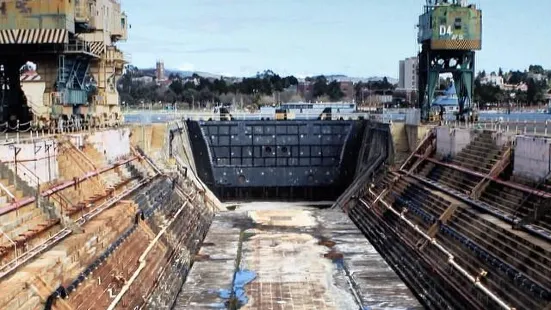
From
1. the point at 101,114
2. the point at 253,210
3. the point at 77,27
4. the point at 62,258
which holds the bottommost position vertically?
the point at 253,210

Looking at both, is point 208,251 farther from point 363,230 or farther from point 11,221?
point 11,221

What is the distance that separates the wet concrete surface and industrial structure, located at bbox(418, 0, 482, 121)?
12.3m

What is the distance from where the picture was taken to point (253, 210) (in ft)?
145

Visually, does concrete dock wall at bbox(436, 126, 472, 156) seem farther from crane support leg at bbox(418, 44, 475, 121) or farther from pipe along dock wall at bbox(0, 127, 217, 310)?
pipe along dock wall at bbox(0, 127, 217, 310)

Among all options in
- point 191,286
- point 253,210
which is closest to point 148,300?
point 191,286

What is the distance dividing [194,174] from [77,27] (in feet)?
46.2

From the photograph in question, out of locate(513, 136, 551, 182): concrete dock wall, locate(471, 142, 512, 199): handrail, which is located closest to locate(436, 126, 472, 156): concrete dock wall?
locate(471, 142, 512, 199): handrail

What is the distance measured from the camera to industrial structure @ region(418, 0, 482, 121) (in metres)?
43.2

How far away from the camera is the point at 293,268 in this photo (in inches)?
1119

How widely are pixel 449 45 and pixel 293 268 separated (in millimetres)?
21707

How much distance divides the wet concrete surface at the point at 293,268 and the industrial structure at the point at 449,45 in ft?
40.4

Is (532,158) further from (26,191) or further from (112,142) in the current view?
(112,142)

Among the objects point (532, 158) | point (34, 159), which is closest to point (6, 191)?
point (34, 159)

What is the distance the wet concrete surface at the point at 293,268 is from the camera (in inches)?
943
